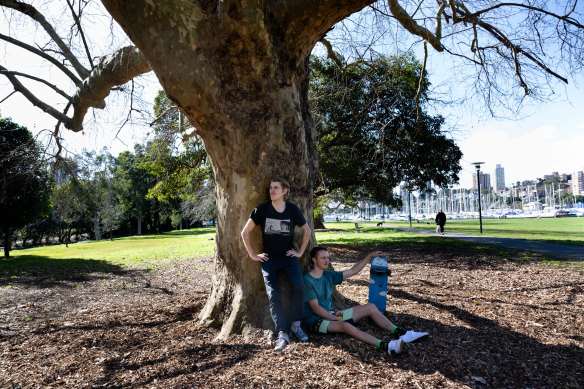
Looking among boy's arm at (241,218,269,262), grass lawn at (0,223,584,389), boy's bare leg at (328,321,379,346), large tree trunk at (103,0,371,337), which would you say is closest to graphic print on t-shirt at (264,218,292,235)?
boy's arm at (241,218,269,262)

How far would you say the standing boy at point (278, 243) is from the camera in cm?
405

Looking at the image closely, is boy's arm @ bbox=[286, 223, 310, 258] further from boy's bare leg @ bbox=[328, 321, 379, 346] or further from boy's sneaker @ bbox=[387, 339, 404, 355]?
boy's sneaker @ bbox=[387, 339, 404, 355]

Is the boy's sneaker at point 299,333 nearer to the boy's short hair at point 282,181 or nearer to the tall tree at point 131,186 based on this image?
the boy's short hair at point 282,181

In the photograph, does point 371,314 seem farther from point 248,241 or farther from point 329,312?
point 248,241

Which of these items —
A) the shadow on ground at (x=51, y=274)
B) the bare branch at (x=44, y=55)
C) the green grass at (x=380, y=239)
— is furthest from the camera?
the green grass at (x=380, y=239)

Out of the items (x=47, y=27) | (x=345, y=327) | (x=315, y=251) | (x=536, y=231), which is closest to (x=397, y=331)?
(x=345, y=327)

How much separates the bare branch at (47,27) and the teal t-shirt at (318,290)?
6.09 metres

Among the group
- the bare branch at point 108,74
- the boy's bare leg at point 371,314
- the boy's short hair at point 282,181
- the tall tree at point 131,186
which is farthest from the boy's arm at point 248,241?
the tall tree at point 131,186

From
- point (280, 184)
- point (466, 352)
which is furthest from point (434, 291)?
point (280, 184)

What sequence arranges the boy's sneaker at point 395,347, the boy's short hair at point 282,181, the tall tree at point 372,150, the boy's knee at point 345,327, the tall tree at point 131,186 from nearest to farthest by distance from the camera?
the boy's sneaker at point 395,347
the boy's knee at point 345,327
the boy's short hair at point 282,181
the tall tree at point 372,150
the tall tree at point 131,186

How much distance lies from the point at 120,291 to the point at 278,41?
6772 mm

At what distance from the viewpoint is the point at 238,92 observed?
13.9 ft

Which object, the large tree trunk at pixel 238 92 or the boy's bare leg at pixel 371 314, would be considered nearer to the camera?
the large tree trunk at pixel 238 92

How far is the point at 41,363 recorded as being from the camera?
3.71 meters
